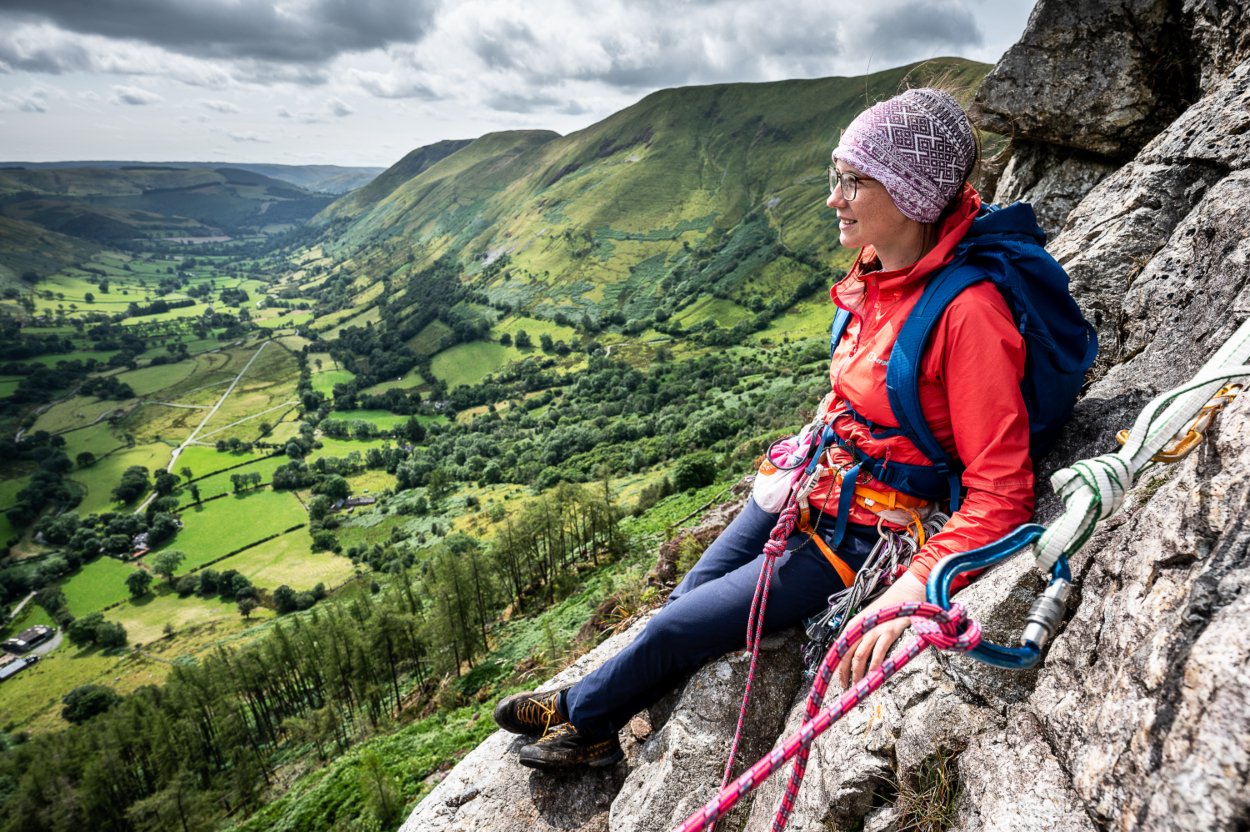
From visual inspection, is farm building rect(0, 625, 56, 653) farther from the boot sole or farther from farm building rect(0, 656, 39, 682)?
the boot sole

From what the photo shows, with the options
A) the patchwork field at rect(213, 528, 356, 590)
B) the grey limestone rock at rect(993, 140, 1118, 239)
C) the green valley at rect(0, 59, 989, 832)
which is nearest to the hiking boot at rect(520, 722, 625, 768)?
the green valley at rect(0, 59, 989, 832)

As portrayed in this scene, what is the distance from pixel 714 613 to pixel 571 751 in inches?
80.5

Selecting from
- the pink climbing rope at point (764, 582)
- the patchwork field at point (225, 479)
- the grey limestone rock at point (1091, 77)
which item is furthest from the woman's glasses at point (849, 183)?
the patchwork field at point (225, 479)

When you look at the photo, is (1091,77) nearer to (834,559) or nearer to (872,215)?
(872,215)

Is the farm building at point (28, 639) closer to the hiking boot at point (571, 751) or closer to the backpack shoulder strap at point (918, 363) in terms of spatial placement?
the hiking boot at point (571, 751)

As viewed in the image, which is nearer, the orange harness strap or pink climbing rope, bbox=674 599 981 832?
pink climbing rope, bbox=674 599 981 832

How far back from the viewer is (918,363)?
11.8 ft

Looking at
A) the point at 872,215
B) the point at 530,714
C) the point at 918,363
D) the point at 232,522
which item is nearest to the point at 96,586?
the point at 232,522

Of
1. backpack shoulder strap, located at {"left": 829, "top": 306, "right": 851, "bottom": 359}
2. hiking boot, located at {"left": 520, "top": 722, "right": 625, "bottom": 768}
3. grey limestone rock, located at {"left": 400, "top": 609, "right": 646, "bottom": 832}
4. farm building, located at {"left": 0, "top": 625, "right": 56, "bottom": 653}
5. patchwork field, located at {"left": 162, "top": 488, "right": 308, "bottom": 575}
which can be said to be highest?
backpack shoulder strap, located at {"left": 829, "top": 306, "right": 851, "bottom": 359}

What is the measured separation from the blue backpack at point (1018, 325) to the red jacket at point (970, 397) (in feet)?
0.25

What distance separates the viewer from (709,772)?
4824 mm

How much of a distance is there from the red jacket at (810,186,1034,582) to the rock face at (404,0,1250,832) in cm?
46

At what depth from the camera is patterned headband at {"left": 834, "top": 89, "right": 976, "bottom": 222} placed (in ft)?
12.1

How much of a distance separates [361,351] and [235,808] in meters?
171
